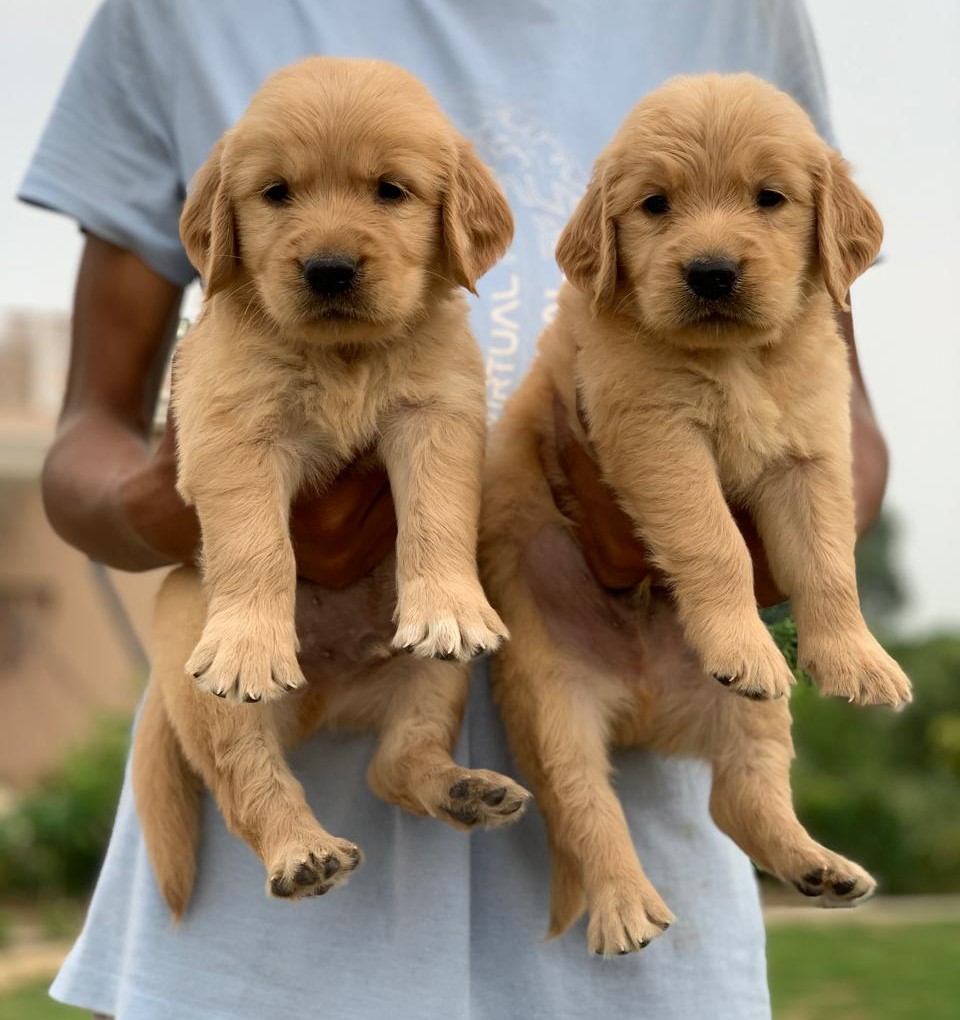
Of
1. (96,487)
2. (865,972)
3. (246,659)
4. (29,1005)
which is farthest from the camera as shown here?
(865,972)

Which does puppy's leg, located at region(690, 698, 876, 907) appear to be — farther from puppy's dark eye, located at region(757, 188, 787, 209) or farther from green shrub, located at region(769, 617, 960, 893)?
green shrub, located at region(769, 617, 960, 893)

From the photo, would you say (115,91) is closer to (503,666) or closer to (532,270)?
(532,270)

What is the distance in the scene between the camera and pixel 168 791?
2752 mm

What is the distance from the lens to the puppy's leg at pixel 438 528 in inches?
90.0

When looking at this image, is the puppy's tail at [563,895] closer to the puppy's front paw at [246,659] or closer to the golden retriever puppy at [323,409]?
the golden retriever puppy at [323,409]

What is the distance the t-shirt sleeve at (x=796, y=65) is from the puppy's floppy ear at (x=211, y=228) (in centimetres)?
131

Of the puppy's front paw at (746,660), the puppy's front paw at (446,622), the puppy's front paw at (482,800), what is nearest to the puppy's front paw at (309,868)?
the puppy's front paw at (482,800)

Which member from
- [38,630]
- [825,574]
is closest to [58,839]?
[38,630]

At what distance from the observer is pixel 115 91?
309 centimetres

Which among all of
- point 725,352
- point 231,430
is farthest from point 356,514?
point 725,352

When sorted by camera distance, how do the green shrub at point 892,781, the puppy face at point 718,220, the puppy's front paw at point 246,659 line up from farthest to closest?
1. the green shrub at point 892,781
2. the puppy face at point 718,220
3. the puppy's front paw at point 246,659

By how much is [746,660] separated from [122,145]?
175 centimetres

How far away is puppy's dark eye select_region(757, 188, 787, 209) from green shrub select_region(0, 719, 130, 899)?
414 inches

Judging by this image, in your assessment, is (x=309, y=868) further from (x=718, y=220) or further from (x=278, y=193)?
(x=718, y=220)
